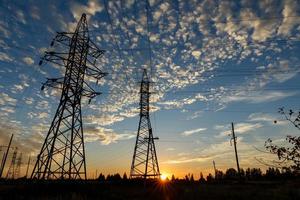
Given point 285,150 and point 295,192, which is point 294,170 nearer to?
point 285,150

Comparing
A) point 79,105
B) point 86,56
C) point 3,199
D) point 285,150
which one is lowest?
point 3,199

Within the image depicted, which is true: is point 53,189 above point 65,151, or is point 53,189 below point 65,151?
below

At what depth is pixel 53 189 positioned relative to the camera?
798 inches

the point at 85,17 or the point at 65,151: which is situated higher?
the point at 85,17

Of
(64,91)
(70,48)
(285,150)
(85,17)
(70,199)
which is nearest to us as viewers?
(285,150)

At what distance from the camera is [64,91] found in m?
23.9

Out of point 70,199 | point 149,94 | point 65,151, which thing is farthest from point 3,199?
point 149,94

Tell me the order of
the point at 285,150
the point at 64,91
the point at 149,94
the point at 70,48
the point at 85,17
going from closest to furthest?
the point at 285,150, the point at 64,91, the point at 70,48, the point at 85,17, the point at 149,94

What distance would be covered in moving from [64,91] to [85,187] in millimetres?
8202

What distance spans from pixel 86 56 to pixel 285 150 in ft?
73.8

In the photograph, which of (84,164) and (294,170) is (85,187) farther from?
(294,170)

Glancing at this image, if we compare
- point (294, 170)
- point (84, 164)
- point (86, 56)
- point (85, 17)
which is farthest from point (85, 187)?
point (294, 170)

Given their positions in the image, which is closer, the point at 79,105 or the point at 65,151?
the point at 65,151

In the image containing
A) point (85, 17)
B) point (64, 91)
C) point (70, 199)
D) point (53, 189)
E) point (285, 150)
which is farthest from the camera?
point (85, 17)
